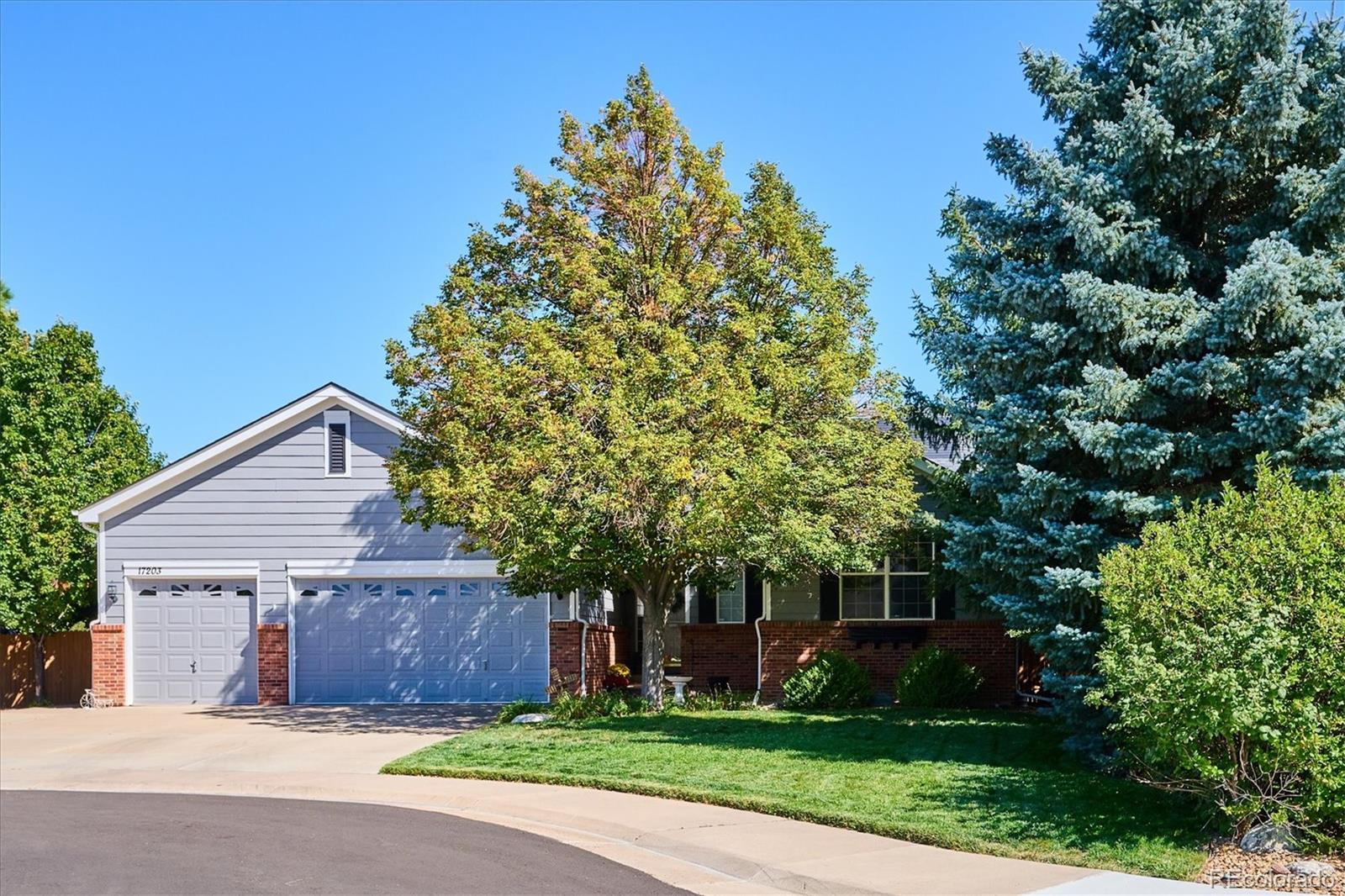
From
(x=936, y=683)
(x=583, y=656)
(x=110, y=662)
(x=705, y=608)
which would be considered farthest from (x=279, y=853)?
(x=110, y=662)

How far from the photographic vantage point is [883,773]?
43.8ft

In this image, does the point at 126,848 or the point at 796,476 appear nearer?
the point at 126,848

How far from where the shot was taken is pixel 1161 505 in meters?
13.2

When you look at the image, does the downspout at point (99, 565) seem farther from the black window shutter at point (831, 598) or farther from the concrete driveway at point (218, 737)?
the black window shutter at point (831, 598)

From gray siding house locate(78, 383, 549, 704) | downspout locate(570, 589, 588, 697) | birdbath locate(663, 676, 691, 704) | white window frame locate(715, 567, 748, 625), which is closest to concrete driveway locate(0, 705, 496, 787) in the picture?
gray siding house locate(78, 383, 549, 704)

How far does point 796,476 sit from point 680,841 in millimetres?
8769

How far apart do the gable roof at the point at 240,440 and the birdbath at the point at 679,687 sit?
655 cm

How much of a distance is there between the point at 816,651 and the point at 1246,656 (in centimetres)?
1302

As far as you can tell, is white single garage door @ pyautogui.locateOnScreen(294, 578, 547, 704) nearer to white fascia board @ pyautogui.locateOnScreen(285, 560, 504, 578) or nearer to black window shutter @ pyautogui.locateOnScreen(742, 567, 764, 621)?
white fascia board @ pyautogui.locateOnScreen(285, 560, 504, 578)

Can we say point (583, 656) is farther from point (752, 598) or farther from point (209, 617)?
point (209, 617)

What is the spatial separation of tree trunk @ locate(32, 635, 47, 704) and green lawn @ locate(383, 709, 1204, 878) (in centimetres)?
1168

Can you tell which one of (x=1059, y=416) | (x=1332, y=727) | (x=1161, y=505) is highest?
(x=1059, y=416)

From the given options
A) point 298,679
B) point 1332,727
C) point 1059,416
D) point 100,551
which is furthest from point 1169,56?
point 100,551

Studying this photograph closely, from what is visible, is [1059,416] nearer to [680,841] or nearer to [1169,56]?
[1169,56]
